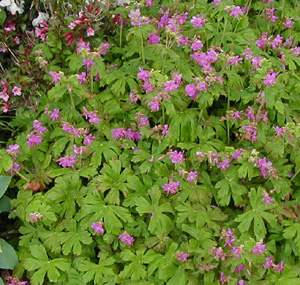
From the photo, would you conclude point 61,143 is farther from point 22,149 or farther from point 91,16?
point 91,16

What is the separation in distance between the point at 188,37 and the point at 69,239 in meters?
1.77

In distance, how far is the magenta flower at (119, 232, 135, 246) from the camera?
8.54 ft

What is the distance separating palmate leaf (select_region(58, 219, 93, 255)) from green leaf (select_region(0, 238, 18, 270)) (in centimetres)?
33

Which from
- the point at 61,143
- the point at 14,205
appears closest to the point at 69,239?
the point at 14,205

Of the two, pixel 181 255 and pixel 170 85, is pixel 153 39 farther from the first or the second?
pixel 181 255

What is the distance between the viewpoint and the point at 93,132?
309 cm

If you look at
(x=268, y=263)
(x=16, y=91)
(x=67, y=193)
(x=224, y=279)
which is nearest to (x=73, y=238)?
(x=67, y=193)

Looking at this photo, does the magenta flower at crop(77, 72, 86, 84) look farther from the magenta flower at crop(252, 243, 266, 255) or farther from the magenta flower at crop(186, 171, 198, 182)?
the magenta flower at crop(252, 243, 266, 255)

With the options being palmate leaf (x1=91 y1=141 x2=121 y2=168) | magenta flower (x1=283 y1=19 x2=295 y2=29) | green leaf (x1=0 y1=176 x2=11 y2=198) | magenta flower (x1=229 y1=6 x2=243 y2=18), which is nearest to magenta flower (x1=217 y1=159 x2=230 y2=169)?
palmate leaf (x1=91 y1=141 x2=121 y2=168)

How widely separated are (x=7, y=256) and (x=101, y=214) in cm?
66

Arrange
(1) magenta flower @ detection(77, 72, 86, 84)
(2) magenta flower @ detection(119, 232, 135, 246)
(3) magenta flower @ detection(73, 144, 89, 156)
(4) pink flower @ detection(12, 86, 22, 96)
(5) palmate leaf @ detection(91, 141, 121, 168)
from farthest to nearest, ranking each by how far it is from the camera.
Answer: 1. (4) pink flower @ detection(12, 86, 22, 96)
2. (1) magenta flower @ detection(77, 72, 86, 84)
3. (5) palmate leaf @ detection(91, 141, 121, 168)
4. (3) magenta flower @ detection(73, 144, 89, 156)
5. (2) magenta flower @ detection(119, 232, 135, 246)

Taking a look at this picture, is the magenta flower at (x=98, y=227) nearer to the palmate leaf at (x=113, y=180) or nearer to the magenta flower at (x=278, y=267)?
the palmate leaf at (x=113, y=180)

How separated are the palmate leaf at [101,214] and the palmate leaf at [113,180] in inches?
1.9

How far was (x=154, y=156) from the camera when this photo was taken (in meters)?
2.84
